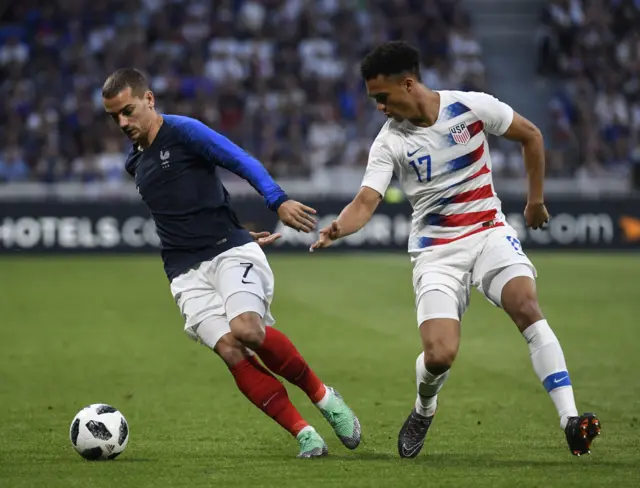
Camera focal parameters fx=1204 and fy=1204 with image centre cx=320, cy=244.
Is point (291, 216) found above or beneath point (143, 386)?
above

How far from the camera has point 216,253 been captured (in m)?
6.49

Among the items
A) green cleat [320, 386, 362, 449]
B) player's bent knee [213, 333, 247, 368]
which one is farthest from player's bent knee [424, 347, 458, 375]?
player's bent knee [213, 333, 247, 368]

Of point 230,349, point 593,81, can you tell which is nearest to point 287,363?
point 230,349

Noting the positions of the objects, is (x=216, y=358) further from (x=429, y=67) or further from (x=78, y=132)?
(x=429, y=67)

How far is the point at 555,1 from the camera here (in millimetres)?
27250

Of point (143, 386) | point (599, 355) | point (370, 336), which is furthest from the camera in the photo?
point (370, 336)

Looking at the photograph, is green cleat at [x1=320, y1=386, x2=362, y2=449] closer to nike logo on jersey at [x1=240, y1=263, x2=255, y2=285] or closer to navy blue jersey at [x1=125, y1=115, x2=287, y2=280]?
nike logo on jersey at [x1=240, y1=263, x2=255, y2=285]

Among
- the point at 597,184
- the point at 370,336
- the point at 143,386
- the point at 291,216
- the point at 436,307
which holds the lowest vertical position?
the point at 597,184

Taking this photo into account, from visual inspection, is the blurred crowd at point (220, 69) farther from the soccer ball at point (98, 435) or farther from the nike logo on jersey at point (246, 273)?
the soccer ball at point (98, 435)

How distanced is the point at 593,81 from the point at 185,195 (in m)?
20.9

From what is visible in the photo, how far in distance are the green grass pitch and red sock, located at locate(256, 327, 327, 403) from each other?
0.36 metres

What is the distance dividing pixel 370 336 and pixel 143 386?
11.8 feet

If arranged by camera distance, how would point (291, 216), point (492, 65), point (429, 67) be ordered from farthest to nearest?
1. point (492, 65)
2. point (429, 67)
3. point (291, 216)

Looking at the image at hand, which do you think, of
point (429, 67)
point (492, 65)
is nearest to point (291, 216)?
point (429, 67)
